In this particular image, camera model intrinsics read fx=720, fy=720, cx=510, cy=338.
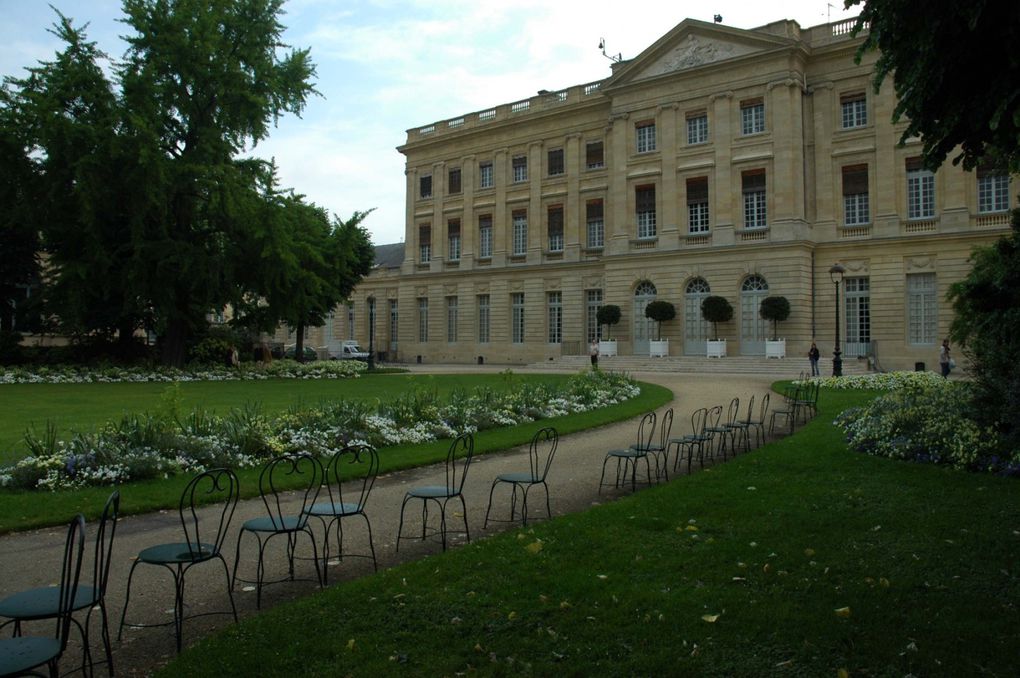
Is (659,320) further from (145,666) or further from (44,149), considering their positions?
(145,666)

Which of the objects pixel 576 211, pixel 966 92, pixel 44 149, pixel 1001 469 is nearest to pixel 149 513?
pixel 966 92

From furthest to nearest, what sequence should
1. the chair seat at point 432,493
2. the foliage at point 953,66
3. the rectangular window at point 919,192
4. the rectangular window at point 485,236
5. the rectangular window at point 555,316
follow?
the rectangular window at point 485,236 → the rectangular window at point 555,316 → the rectangular window at point 919,192 → the chair seat at point 432,493 → the foliage at point 953,66

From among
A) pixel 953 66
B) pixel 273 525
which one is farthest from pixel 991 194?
pixel 273 525

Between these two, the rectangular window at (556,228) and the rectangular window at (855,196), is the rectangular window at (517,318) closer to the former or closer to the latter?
the rectangular window at (556,228)

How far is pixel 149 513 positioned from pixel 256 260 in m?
21.8

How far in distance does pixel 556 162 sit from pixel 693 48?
10.6 metres

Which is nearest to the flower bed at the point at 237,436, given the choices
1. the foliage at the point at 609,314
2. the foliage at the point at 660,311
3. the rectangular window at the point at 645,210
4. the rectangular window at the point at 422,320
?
the foliage at the point at 660,311

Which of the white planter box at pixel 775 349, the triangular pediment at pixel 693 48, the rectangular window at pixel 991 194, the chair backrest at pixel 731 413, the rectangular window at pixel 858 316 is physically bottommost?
the chair backrest at pixel 731 413

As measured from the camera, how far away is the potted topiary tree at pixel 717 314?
115ft

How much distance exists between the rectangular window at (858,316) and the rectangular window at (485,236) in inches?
865

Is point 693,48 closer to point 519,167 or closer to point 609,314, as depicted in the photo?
point 519,167

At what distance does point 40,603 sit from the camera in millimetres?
3727

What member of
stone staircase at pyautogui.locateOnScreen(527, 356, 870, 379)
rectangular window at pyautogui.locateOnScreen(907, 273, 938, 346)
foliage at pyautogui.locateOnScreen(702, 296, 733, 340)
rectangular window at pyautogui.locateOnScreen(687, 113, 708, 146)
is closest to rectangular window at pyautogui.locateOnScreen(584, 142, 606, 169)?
rectangular window at pyautogui.locateOnScreen(687, 113, 708, 146)

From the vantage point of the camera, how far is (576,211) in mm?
43000
